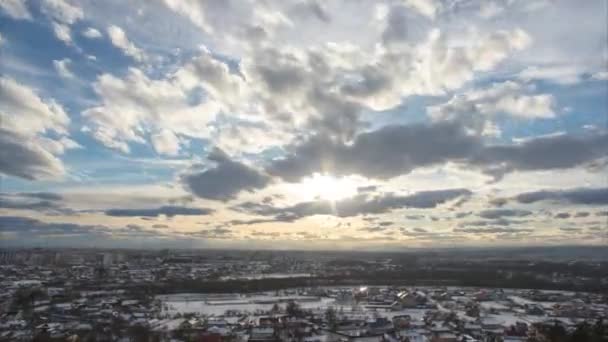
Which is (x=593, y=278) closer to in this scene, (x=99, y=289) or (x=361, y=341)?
(x=361, y=341)

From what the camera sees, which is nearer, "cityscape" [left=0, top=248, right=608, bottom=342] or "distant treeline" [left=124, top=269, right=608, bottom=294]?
"cityscape" [left=0, top=248, right=608, bottom=342]

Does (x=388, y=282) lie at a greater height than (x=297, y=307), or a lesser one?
greater

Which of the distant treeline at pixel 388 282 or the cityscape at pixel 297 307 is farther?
the distant treeline at pixel 388 282

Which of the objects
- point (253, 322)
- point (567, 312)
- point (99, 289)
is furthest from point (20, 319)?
point (567, 312)

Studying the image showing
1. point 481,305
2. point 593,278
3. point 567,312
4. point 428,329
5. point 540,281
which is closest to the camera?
point 428,329

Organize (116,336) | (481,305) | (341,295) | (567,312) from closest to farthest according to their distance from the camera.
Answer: (116,336)
(567,312)
(481,305)
(341,295)

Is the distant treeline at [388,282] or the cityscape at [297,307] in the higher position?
the distant treeline at [388,282]

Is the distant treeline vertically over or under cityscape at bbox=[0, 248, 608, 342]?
over

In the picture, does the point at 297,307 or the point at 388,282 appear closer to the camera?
the point at 297,307

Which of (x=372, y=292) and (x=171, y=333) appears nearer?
(x=171, y=333)

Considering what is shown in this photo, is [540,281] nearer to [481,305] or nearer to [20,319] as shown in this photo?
[481,305]
